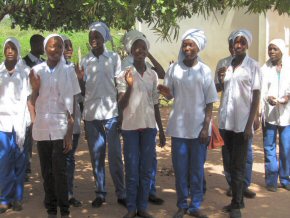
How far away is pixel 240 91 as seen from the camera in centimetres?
514

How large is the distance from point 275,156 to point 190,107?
6.24 ft

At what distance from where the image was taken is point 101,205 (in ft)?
18.1

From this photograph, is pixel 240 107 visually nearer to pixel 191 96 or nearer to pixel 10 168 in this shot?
pixel 191 96

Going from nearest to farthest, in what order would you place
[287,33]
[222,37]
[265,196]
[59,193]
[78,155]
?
[59,193]
[265,196]
[78,155]
[287,33]
[222,37]

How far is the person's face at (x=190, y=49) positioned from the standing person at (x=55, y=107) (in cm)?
112

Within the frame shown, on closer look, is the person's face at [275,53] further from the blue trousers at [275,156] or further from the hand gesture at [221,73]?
the hand gesture at [221,73]

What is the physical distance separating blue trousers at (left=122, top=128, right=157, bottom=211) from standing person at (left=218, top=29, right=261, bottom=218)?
0.84 meters

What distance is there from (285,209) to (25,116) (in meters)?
2.96

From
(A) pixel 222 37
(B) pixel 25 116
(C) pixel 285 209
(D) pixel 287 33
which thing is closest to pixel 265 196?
(C) pixel 285 209

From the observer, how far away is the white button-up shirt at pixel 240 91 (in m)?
5.09

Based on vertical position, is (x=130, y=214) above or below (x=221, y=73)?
below

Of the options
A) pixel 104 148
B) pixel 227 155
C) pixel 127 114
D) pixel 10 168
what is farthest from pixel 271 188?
pixel 10 168

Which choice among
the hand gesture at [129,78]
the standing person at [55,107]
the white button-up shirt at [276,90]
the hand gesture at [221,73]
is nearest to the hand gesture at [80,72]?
the standing person at [55,107]

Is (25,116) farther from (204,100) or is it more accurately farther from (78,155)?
(78,155)
